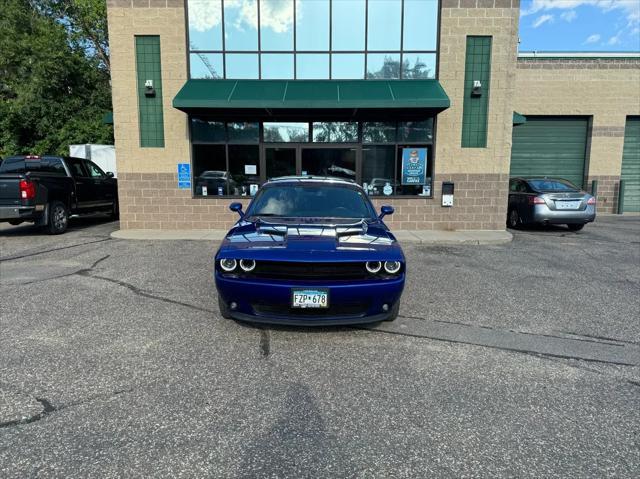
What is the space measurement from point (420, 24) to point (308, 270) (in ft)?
33.9

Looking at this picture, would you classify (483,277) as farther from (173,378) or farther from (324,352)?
(173,378)

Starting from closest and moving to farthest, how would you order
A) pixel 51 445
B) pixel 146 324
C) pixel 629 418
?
pixel 51 445 → pixel 629 418 → pixel 146 324

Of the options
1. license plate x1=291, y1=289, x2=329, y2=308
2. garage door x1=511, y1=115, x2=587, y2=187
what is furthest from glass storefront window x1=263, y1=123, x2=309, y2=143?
garage door x1=511, y1=115, x2=587, y2=187

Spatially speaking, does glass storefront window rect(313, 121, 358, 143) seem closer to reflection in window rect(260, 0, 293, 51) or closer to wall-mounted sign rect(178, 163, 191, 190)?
reflection in window rect(260, 0, 293, 51)

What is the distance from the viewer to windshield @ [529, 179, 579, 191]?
12.2 m

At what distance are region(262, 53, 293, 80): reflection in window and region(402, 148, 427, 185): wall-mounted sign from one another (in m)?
3.93

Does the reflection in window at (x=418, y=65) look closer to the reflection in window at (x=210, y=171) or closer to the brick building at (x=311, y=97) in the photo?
the brick building at (x=311, y=97)

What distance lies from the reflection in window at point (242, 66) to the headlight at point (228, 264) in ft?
30.0

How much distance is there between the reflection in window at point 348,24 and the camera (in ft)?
38.6

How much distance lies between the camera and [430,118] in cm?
1193

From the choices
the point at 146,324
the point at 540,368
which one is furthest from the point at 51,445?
the point at 540,368

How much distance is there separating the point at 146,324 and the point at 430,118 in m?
9.75

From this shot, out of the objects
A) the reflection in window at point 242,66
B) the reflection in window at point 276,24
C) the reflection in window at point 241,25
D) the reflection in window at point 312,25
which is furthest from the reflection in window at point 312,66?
the reflection in window at point 241,25

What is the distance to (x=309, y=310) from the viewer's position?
13.0 feet
